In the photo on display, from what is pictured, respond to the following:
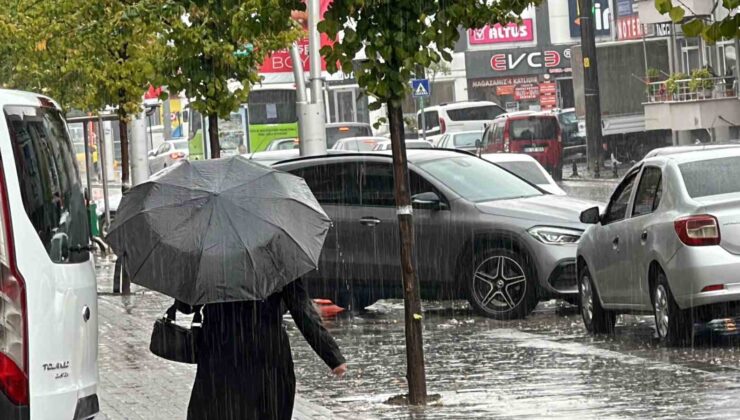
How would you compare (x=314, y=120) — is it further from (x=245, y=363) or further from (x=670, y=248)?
(x=245, y=363)

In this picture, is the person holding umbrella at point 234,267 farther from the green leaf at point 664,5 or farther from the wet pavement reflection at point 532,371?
the wet pavement reflection at point 532,371

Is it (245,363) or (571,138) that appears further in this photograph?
(571,138)

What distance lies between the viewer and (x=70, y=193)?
7406 millimetres

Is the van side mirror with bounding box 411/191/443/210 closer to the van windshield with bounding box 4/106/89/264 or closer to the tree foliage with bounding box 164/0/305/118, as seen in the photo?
the tree foliage with bounding box 164/0/305/118

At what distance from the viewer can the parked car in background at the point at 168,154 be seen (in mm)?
61406

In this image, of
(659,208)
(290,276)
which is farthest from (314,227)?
(659,208)

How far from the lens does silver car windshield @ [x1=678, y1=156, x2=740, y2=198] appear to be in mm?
13297

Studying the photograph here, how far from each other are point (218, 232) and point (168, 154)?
55.6 meters

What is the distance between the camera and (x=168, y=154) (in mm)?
62125

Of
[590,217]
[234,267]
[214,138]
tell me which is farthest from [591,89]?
[234,267]

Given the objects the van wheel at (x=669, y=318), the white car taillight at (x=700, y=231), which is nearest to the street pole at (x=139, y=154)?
the van wheel at (x=669, y=318)

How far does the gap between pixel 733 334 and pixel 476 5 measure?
4.29 metres

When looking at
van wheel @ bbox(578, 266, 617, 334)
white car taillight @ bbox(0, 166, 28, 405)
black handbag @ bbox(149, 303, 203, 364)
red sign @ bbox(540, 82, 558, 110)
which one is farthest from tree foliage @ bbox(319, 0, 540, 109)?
red sign @ bbox(540, 82, 558, 110)

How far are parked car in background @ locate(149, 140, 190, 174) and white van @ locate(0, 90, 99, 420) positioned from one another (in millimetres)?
52981
